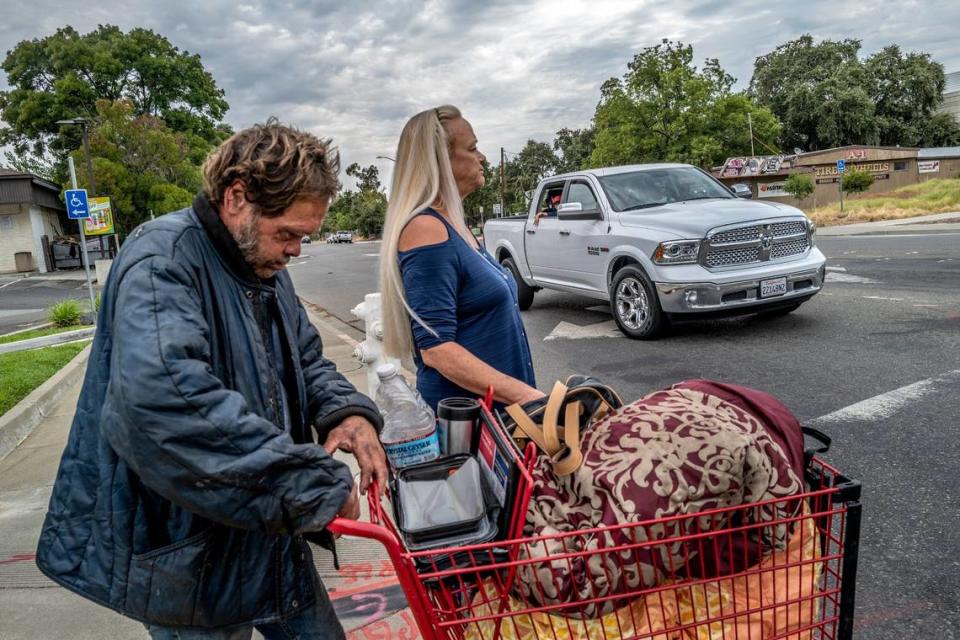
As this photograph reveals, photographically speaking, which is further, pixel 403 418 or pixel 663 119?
pixel 663 119

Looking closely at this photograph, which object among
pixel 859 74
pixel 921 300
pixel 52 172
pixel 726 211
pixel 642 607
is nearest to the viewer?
pixel 642 607

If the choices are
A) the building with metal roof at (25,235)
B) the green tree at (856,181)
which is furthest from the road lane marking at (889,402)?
the green tree at (856,181)

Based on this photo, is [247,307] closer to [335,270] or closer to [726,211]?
[726,211]

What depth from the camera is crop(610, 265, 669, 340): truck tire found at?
24.8ft

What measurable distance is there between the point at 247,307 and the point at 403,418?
642mm

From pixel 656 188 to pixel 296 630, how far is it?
7.80 metres

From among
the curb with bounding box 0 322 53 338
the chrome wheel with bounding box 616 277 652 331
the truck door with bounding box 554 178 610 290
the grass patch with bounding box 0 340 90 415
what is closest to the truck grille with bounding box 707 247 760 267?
the chrome wheel with bounding box 616 277 652 331

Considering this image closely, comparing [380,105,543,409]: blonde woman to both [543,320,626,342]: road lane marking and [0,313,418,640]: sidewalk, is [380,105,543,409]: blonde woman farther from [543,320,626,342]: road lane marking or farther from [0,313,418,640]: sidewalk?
[543,320,626,342]: road lane marking

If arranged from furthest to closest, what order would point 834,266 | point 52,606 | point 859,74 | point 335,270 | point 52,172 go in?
point 859,74 < point 52,172 < point 335,270 < point 834,266 < point 52,606

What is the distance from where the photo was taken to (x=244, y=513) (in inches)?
49.8

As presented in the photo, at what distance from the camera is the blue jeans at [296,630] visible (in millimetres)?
1606

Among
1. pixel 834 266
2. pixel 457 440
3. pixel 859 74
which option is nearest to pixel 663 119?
pixel 859 74

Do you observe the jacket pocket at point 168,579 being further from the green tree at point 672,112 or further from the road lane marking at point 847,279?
the green tree at point 672,112

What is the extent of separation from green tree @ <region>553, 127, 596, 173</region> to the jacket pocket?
72.7 m
